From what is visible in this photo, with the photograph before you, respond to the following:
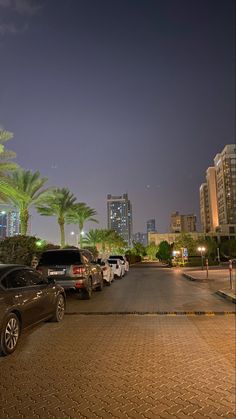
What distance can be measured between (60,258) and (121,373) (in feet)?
25.7

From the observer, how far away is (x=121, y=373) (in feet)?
17.8

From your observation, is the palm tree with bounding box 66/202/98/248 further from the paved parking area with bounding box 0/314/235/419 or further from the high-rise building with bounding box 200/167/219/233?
the high-rise building with bounding box 200/167/219/233

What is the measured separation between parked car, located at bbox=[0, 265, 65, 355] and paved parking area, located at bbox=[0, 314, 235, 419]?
369 mm

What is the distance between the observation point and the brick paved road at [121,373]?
4277 millimetres

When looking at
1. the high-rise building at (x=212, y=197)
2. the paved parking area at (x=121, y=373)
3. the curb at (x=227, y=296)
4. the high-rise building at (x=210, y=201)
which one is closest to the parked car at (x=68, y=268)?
the paved parking area at (x=121, y=373)

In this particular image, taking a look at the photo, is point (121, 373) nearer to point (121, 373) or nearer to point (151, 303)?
point (121, 373)

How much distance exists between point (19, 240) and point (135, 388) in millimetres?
16076

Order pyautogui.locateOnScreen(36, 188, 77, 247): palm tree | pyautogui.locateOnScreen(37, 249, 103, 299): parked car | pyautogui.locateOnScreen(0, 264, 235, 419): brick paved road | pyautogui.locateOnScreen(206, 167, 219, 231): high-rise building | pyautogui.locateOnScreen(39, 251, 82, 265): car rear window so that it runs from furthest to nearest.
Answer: pyautogui.locateOnScreen(206, 167, 219, 231): high-rise building
pyautogui.locateOnScreen(36, 188, 77, 247): palm tree
pyautogui.locateOnScreen(39, 251, 82, 265): car rear window
pyautogui.locateOnScreen(37, 249, 103, 299): parked car
pyautogui.locateOnScreen(0, 264, 235, 419): brick paved road

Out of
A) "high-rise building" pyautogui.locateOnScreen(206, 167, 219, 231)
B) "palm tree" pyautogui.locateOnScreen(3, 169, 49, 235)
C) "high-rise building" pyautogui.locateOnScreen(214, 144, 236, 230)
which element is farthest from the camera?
"high-rise building" pyautogui.locateOnScreen(206, 167, 219, 231)

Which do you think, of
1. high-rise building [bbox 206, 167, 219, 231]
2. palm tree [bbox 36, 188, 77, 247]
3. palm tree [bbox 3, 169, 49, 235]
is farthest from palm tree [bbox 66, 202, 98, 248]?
high-rise building [bbox 206, 167, 219, 231]

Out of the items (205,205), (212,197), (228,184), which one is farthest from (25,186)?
(205,205)

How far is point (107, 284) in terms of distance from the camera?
20234 mm

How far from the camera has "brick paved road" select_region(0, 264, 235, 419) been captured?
4.28 metres

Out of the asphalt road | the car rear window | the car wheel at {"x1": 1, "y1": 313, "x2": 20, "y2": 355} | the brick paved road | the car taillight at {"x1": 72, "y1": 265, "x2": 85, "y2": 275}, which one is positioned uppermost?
the car rear window
